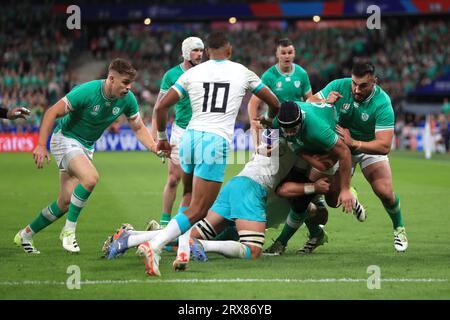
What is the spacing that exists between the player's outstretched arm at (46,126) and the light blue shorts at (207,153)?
5.66 ft

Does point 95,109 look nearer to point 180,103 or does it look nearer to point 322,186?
point 180,103

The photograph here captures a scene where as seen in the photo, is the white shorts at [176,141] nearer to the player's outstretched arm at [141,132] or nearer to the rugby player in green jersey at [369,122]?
the player's outstretched arm at [141,132]

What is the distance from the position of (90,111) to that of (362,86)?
10.6 ft

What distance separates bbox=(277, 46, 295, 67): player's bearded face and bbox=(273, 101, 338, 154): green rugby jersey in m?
3.68

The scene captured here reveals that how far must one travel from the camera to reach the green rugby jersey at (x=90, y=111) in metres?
9.79

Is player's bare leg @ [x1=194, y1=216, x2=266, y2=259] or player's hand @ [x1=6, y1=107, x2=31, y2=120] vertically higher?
player's hand @ [x1=6, y1=107, x2=31, y2=120]

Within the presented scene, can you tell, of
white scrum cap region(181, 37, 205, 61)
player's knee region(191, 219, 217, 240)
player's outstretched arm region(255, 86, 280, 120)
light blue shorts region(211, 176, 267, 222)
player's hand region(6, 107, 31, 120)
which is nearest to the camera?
player's outstretched arm region(255, 86, 280, 120)

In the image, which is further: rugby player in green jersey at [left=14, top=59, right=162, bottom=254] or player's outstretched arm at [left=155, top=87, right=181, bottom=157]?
rugby player in green jersey at [left=14, top=59, right=162, bottom=254]

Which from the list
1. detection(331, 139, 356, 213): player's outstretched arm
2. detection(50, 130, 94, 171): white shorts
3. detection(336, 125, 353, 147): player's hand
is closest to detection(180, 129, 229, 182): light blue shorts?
detection(331, 139, 356, 213): player's outstretched arm

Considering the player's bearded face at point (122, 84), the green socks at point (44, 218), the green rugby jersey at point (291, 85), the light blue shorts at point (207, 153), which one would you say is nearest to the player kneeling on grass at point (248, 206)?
the light blue shorts at point (207, 153)

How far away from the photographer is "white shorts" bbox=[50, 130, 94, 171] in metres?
9.89

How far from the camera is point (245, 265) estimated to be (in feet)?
28.6

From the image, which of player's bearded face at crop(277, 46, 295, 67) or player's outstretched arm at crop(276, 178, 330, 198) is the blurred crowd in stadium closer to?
player's bearded face at crop(277, 46, 295, 67)
